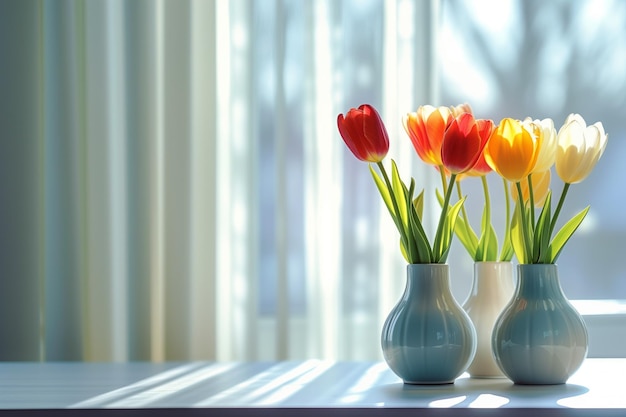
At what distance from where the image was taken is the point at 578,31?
66.5 inches

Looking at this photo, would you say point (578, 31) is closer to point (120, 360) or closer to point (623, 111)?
point (623, 111)

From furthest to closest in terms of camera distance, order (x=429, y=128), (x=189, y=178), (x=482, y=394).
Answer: (x=189, y=178) → (x=429, y=128) → (x=482, y=394)

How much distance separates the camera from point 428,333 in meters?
1.01

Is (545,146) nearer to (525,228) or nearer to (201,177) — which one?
(525,228)

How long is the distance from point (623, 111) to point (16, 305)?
1264mm

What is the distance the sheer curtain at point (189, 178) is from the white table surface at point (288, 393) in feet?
0.86

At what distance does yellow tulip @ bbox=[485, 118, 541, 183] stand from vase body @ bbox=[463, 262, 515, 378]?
0.16m

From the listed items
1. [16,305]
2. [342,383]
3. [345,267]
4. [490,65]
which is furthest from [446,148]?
[16,305]

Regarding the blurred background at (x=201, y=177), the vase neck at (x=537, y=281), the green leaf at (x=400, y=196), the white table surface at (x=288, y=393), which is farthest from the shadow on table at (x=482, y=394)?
the blurred background at (x=201, y=177)

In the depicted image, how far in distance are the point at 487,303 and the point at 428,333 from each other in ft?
0.51

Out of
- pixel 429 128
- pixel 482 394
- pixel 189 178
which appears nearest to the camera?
pixel 482 394

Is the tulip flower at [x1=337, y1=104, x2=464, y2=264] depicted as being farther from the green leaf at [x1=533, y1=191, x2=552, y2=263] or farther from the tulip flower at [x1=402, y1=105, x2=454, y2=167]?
the green leaf at [x1=533, y1=191, x2=552, y2=263]

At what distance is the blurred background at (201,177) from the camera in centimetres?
160

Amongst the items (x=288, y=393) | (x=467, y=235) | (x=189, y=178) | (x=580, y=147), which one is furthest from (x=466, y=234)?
(x=189, y=178)
